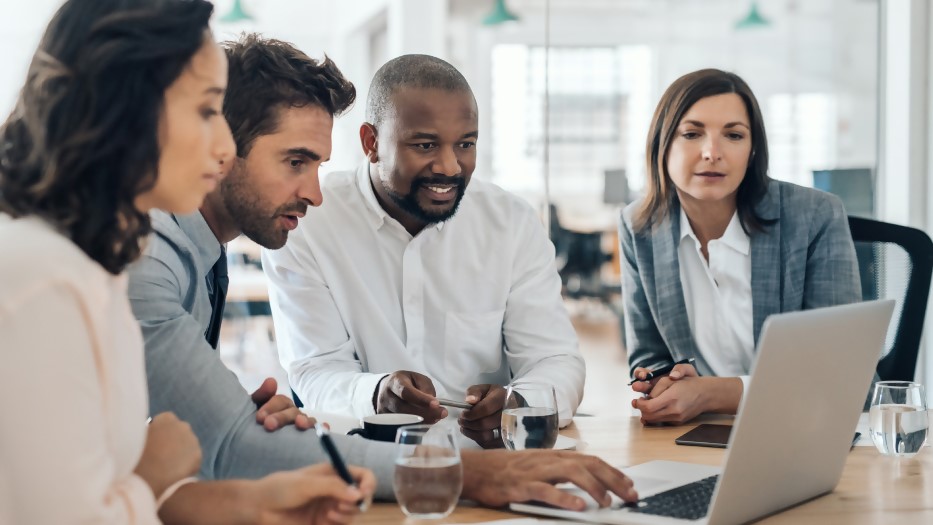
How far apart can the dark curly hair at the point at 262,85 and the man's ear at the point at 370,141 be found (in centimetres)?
47

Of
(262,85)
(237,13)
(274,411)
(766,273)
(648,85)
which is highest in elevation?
(237,13)

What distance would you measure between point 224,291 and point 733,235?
126cm

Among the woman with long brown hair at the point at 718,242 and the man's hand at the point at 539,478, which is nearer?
the man's hand at the point at 539,478

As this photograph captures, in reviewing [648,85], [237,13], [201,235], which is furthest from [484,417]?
[237,13]

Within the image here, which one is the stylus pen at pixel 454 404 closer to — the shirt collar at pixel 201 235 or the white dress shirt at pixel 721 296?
the shirt collar at pixel 201 235

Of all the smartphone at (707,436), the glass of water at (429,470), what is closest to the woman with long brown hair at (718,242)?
the smartphone at (707,436)

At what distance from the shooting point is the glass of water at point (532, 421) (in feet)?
4.77

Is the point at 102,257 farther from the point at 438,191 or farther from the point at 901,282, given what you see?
the point at 901,282

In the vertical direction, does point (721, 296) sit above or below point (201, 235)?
below

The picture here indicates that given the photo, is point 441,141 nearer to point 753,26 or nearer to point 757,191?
point 757,191

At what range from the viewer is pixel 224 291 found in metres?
1.88

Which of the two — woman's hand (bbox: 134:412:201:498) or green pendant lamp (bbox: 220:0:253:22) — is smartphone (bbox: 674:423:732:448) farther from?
green pendant lamp (bbox: 220:0:253:22)

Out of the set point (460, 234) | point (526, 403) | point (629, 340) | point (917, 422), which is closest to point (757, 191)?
point (629, 340)

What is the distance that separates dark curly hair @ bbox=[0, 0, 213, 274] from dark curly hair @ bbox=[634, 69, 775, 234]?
168cm
